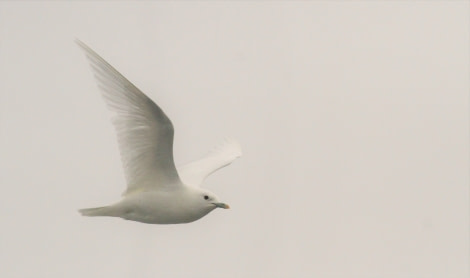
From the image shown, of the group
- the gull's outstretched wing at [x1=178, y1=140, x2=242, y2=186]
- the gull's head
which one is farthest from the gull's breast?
the gull's outstretched wing at [x1=178, y1=140, x2=242, y2=186]

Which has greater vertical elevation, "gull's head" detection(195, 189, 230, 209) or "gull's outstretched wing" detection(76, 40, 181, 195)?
"gull's outstretched wing" detection(76, 40, 181, 195)

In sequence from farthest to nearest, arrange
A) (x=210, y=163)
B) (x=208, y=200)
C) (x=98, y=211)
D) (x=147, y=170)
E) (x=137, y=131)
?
(x=210, y=163)
(x=208, y=200)
(x=147, y=170)
(x=98, y=211)
(x=137, y=131)

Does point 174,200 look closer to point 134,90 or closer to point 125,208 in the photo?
point 125,208

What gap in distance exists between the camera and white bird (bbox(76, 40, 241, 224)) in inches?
625

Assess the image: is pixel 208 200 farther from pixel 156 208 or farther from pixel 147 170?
pixel 147 170

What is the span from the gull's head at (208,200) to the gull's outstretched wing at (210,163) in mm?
1846

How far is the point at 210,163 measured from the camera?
20641 mm

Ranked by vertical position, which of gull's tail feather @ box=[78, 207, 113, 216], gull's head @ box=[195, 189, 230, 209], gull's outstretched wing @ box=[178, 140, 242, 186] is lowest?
gull's tail feather @ box=[78, 207, 113, 216]

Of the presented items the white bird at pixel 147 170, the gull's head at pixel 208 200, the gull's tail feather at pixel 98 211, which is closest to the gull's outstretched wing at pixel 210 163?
the gull's head at pixel 208 200

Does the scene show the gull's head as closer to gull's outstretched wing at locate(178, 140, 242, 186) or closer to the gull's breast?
the gull's breast

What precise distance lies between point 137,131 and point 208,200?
1524mm

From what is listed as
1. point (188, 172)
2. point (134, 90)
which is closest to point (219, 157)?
point (188, 172)

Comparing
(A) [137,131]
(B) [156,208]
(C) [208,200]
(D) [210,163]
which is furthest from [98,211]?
(D) [210,163]

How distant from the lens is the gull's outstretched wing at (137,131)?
15562 millimetres
